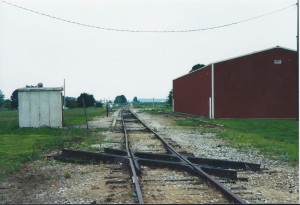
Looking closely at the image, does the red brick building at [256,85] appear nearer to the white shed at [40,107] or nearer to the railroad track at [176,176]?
the white shed at [40,107]

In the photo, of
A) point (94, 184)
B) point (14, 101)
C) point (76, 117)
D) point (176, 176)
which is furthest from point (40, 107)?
point (14, 101)

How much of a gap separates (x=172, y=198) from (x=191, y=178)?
161cm

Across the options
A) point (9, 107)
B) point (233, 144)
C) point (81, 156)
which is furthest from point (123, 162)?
point (9, 107)

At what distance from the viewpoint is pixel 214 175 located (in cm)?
844

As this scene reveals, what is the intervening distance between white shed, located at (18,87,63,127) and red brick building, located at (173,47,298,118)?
47.9 ft

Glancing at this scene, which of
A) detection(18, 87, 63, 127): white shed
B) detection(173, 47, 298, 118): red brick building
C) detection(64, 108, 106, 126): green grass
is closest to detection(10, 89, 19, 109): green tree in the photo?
detection(64, 108, 106, 126): green grass

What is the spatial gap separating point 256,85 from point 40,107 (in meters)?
18.3

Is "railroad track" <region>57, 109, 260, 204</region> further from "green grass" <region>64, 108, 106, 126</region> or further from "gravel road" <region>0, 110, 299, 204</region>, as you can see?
"green grass" <region>64, 108, 106, 126</region>

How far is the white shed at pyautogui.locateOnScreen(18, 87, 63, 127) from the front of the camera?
2395 cm

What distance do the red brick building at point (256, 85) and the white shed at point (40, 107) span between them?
47.9 feet

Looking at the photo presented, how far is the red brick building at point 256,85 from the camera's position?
33.4 m

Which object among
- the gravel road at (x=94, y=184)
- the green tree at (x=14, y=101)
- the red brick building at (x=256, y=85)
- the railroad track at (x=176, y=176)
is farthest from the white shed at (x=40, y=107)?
the green tree at (x=14, y=101)

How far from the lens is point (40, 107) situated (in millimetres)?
24062

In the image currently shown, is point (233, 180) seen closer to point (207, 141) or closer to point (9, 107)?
point (207, 141)
